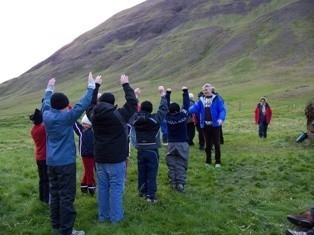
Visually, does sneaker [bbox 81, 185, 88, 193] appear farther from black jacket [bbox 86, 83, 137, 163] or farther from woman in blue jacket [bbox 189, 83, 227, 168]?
woman in blue jacket [bbox 189, 83, 227, 168]

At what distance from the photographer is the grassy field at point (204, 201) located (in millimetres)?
9516

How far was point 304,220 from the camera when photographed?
8711 millimetres

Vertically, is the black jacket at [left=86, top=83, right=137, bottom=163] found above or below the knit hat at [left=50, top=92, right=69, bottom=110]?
below

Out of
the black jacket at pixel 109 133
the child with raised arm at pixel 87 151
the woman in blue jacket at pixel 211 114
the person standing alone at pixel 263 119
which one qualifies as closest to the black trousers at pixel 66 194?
the black jacket at pixel 109 133

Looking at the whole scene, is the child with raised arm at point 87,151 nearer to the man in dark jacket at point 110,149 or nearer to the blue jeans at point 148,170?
the blue jeans at point 148,170

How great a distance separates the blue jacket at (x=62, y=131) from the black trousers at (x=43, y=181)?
1.70 m

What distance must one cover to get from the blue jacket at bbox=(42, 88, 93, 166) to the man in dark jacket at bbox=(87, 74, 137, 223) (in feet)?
2.01

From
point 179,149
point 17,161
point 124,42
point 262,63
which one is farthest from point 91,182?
point 124,42

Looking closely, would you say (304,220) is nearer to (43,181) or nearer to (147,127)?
(147,127)

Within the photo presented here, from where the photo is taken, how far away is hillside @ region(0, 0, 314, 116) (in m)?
97.6

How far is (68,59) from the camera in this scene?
193 m

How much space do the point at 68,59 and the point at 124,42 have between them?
27.8 m

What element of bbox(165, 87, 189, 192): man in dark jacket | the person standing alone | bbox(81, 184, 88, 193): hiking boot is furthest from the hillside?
bbox(81, 184, 88, 193): hiking boot

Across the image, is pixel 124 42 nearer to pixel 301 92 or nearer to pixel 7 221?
pixel 301 92
